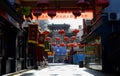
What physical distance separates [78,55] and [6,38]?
49.6 meters

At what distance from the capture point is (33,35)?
31031mm

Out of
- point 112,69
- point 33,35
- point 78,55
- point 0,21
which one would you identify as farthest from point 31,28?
point 78,55

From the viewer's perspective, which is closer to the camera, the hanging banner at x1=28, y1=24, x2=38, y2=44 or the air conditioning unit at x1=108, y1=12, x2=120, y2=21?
the air conditioning unit at x1=108, y1=12, x2=120, y2=21

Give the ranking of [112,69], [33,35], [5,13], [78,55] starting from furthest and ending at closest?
[78,55] < [33,35] < [112,69] < [5,13]

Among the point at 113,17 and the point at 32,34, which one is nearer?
the point at 113,17

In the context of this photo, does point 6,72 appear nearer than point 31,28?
Yes

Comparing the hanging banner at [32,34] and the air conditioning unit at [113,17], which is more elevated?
the air conditioning unit at [113,17]

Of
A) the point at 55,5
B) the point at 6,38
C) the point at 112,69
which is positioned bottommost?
the point at 112,69

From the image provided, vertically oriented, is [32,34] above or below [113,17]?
below

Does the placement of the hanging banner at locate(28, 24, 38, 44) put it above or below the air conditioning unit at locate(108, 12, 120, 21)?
below

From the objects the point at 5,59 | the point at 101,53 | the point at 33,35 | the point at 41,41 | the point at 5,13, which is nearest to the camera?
the point at 5,13

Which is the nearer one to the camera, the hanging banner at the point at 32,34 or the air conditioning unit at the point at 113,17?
the air conditioning unit at the point at 113,17

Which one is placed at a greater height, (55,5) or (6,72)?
(55,5)

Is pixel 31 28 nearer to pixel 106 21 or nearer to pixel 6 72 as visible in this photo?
pixel 106 21
